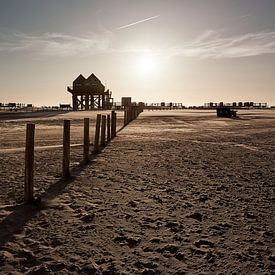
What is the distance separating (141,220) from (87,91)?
238 feet

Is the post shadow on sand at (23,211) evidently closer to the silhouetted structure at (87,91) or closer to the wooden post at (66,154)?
the wooden post at (66,154)

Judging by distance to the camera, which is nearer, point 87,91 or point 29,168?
point 29,168

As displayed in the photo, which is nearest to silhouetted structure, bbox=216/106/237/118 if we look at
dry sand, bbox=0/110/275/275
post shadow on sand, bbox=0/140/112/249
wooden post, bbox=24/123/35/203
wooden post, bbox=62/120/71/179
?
dry sand, bbox=0/110/275/275

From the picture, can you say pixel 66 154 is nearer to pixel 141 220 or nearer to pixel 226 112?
pixel 141 220

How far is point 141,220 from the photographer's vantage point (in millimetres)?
5645

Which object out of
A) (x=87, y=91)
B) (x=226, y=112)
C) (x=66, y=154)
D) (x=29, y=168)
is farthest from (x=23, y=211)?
(x=87, y=91)

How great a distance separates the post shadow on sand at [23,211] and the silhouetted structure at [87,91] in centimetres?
6958

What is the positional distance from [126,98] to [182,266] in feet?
290

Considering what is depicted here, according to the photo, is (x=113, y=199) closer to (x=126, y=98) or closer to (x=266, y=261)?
(x=266, y=261)

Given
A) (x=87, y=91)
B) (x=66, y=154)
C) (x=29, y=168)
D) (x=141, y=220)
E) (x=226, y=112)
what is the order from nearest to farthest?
(x=141, y=220) < (x=29, y=168) < (x=66, y=154) < (x=226, y=112) < (x=87, y=91)

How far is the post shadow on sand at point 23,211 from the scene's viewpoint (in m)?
5.00

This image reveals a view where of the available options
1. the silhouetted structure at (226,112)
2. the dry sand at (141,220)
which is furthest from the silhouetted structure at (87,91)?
the dry sand at (141,220)

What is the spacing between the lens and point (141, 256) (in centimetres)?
434

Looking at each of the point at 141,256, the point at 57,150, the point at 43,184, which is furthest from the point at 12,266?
the point at 57,150
